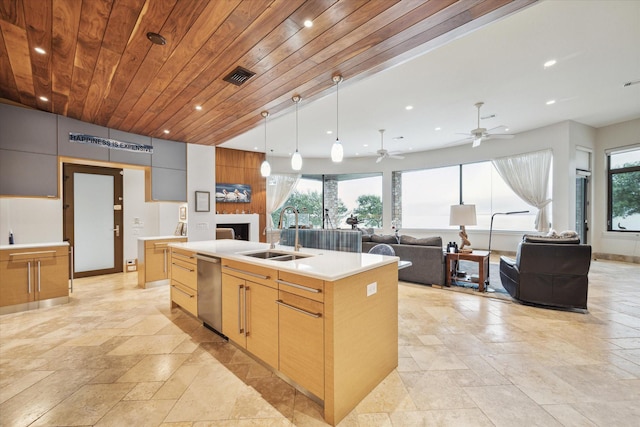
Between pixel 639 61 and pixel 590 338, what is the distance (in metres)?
3.83

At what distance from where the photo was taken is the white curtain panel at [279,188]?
347 inches

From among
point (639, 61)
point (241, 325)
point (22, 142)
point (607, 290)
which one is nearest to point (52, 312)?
point (22, 142)

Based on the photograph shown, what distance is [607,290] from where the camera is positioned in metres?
→ 4.07

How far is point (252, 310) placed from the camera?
6.72ft

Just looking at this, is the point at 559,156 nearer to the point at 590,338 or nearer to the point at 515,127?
the point at 515,127

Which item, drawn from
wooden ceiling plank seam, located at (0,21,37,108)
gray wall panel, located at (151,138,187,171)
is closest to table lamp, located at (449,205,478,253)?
gray wall panel, located at (151,138,187,171)

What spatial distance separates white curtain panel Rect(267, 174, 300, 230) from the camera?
8805 mm

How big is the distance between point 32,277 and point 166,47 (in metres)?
3.50

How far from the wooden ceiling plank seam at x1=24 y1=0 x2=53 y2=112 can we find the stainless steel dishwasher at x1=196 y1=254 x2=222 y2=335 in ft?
7.09

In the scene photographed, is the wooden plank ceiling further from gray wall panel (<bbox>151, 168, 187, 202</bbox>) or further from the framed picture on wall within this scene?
the framed picture on wall

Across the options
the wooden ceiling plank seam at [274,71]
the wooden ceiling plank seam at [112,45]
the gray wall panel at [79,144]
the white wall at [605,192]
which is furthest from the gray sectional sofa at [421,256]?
the white wall at [605,192]

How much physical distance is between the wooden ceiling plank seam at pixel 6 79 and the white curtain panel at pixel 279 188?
593cm

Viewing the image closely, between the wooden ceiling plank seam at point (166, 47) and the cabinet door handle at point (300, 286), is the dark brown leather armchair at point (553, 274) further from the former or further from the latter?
the wooden ceiling plank seam at point (166, 47)

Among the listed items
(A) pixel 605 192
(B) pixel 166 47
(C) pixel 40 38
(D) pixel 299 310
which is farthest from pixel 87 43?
(A) pixel 605 192
